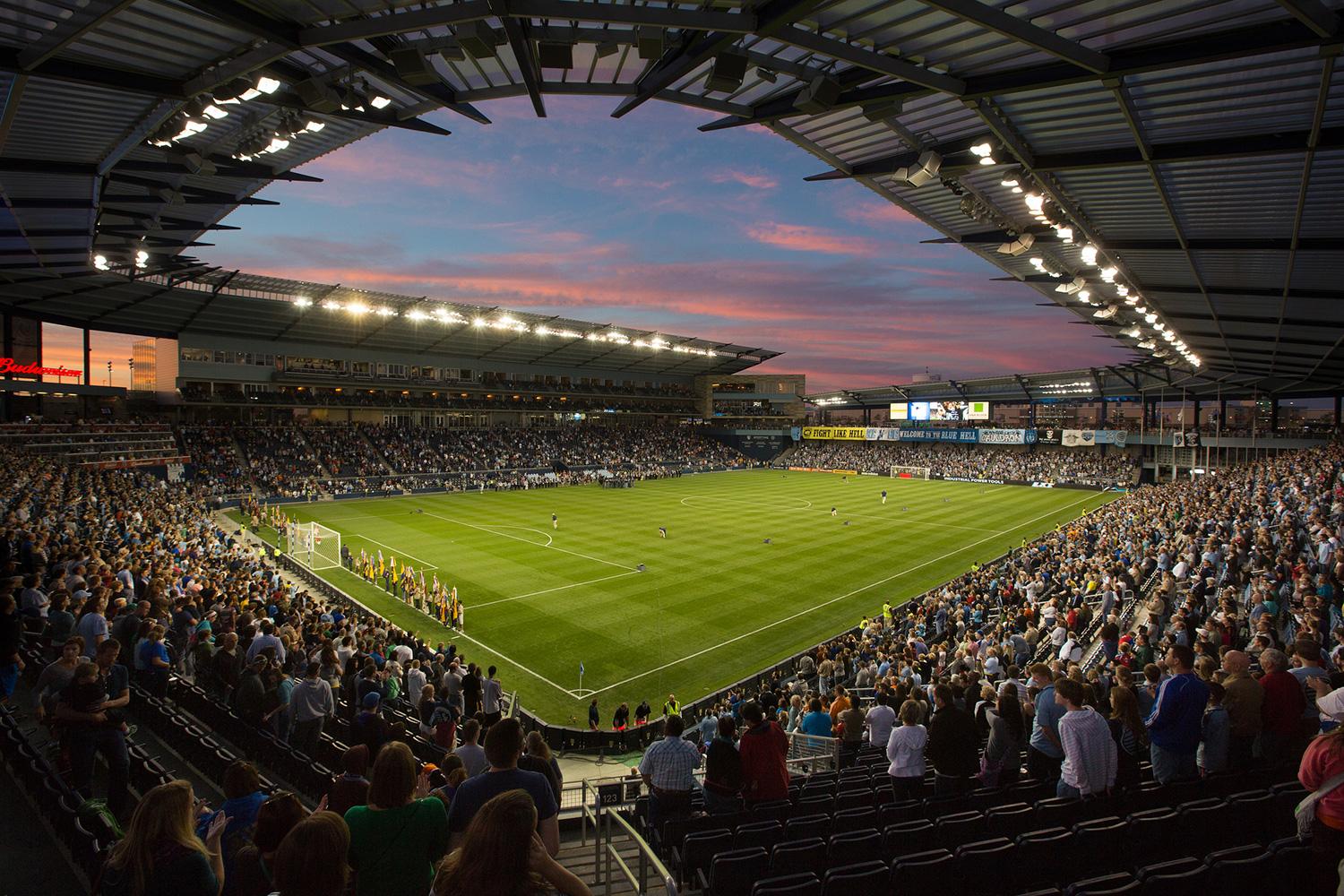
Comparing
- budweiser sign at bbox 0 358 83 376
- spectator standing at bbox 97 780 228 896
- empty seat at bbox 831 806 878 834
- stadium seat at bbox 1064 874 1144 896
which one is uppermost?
budweiser sign at bbox 0 358 83 376

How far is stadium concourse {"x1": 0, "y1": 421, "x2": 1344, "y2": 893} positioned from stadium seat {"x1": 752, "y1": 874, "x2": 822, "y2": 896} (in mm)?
27

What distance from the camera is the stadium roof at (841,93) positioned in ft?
22.3

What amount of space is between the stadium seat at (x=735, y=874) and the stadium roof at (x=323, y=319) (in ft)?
109

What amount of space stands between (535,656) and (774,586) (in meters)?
10.4

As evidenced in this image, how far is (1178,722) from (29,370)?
56.6m

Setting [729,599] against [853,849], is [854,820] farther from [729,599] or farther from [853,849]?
[729,599]

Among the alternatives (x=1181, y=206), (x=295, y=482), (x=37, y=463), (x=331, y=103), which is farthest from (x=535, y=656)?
(x=295, y=482)

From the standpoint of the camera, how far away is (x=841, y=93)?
8516 mm

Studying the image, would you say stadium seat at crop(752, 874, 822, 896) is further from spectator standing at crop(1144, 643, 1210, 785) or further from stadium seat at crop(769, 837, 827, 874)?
spectator standing at crop(1144, 643, 1210, 785)

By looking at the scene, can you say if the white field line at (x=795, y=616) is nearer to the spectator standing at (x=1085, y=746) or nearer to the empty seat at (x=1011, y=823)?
the empty seat at (x=1011, y=823)

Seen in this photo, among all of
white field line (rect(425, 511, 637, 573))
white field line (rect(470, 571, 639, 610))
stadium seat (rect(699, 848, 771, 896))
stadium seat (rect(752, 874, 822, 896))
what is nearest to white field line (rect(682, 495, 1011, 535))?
white field line (rect(425, 511, 637, 573))

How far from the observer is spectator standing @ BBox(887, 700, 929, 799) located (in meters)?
6.22

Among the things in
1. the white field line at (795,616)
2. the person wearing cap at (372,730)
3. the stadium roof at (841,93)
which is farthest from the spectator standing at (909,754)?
the white field line at (795,616)

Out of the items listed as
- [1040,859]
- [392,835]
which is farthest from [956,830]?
[392,835]
